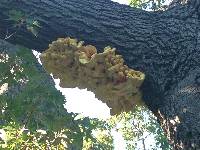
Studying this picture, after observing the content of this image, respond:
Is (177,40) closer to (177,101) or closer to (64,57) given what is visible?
(177,101)

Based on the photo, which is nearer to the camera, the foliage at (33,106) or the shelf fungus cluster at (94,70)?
the shelf fungus cluster at (94,70)

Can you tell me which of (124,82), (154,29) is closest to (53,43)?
(124,82)

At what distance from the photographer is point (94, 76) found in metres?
2.42

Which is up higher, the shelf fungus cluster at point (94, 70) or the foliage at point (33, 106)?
the shelf fungus cluster at point (94, 70)

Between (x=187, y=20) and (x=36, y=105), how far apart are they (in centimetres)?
171

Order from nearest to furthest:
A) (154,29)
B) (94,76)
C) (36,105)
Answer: (94,76) < (154,29) < (36,105)

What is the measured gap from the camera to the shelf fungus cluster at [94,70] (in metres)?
2.40

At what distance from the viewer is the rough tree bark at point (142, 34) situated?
2383 millimetres

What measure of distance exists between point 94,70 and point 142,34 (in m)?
0.40

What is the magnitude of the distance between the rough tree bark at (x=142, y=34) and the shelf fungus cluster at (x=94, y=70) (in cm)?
9

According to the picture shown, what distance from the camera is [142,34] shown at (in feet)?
8.36

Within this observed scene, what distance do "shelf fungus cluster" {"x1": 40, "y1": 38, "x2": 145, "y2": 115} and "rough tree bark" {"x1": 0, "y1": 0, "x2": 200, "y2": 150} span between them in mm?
94

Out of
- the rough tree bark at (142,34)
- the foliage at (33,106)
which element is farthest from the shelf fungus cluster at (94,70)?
the foliage at (33,106)

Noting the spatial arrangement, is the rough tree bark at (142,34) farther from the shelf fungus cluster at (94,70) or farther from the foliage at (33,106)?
the foliage at (33,106)
